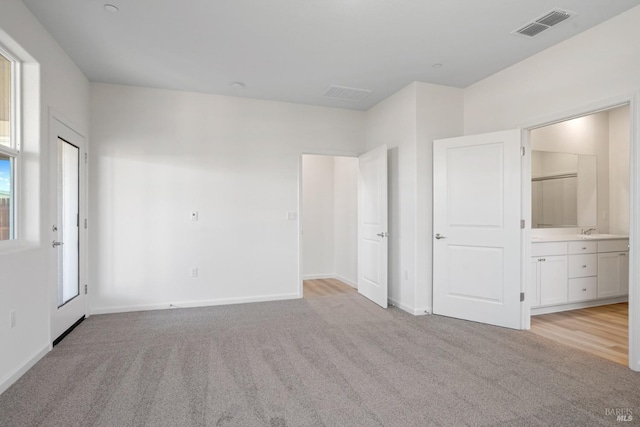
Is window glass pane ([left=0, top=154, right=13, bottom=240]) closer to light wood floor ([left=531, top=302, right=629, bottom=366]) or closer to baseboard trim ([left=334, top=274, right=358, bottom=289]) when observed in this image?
baseboard trim ([left=334, top=274, right=358, bottom=289])

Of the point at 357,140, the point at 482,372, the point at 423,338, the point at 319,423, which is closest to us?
the point at 319,423

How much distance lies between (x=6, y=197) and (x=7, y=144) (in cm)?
41

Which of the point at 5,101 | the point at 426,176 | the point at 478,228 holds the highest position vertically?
the point at 5,101

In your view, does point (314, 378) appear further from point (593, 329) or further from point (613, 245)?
point (613, 245)

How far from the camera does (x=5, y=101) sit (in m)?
2.54

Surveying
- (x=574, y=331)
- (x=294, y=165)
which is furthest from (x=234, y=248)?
(x=574, y=331)

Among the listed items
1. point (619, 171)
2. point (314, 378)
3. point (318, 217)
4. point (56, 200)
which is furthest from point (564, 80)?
point (56, 200)

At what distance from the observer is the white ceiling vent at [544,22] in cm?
258

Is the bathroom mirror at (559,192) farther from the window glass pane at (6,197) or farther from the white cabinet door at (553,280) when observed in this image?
the window glass pane at (6,197)

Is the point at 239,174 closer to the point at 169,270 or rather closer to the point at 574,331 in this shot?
the point at 169,270

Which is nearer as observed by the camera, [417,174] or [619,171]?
[417,174]

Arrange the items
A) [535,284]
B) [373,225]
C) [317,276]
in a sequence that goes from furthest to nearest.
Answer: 1. [317,276]
2. [373,225]
3. [535,284]

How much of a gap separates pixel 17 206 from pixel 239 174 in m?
2.31

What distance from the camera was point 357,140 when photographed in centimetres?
505
